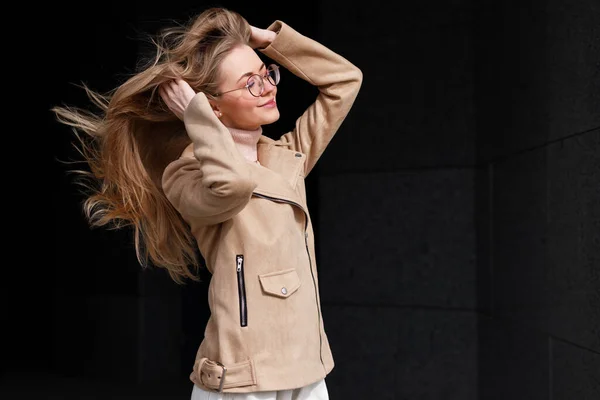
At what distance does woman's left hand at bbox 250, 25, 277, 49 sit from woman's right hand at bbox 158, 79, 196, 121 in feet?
1.06

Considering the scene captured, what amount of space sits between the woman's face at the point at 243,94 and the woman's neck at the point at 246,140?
1.5 inches

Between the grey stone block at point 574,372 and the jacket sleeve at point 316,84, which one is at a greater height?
the jacket sleeve at point 316,84

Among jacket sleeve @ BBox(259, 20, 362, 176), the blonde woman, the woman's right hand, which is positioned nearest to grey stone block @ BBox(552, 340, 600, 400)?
the blonde woman

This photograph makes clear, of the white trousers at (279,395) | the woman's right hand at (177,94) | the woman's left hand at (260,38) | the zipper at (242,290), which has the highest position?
the woman's left hand at (260,38)

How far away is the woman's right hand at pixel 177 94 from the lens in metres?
2.46

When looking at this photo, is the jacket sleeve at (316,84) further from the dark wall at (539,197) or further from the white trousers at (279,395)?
the dark wall at (539,197)

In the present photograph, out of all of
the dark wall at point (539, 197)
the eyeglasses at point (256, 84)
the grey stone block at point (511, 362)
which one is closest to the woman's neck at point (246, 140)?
the eyeglasses at point (256, 84)

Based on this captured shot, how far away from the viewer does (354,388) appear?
497cm

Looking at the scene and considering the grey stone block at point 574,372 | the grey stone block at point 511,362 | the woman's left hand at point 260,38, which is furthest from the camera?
the grey stone block at point 511,362

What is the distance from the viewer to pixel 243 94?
250 cm

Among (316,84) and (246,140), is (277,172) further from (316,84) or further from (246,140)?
(316,84)

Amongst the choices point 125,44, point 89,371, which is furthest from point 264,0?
point 89,371

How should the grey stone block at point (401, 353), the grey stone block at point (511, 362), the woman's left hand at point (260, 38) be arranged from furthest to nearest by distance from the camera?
the grey stone block at point (401, 353) < the grey stone block at point (511, 362) < the woman's left hand at point (260, 38)

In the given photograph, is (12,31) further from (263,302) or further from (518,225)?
(263,302)
